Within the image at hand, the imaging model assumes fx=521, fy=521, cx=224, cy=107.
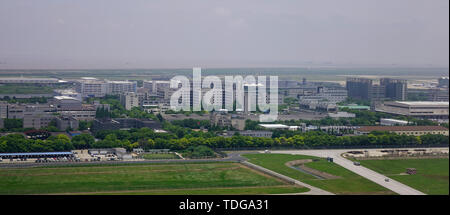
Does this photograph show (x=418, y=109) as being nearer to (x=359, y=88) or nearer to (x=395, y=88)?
(x=395, y=88)

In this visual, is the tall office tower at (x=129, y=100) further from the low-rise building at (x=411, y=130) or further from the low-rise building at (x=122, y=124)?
the low-rise building at (x=411, y=130)

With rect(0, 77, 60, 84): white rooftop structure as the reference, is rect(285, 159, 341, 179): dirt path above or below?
below

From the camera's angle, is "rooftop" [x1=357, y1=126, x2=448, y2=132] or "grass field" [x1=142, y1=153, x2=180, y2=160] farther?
"rooftop" [x1=357, y1=126, x2=448, y2=132]

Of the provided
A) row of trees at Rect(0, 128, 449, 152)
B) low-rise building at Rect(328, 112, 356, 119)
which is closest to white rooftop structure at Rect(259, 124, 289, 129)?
row of trees at Rect(0, 128, 449, 152)

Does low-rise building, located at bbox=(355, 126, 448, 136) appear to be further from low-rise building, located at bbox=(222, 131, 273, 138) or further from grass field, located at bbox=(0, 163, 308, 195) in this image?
grass field, located at bbox=(0, 163, 308, 195)

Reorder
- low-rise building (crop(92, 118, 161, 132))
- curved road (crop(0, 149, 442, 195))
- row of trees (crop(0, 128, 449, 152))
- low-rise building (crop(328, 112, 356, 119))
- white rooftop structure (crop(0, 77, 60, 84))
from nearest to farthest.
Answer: curved road (crop(0, 149, 442, 195)), row of trees (crop(0, 128, 449, 152)), low-rise building (crop(92, 118, 161, 132)), white rooftop structure (crop(0, 77, 60, 84)), low-rise building (crop(328, 112, 356, 119))

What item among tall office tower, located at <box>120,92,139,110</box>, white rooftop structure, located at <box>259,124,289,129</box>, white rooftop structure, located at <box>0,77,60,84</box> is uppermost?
white rooftop structure, located at <box>0,77,60,84</box>
